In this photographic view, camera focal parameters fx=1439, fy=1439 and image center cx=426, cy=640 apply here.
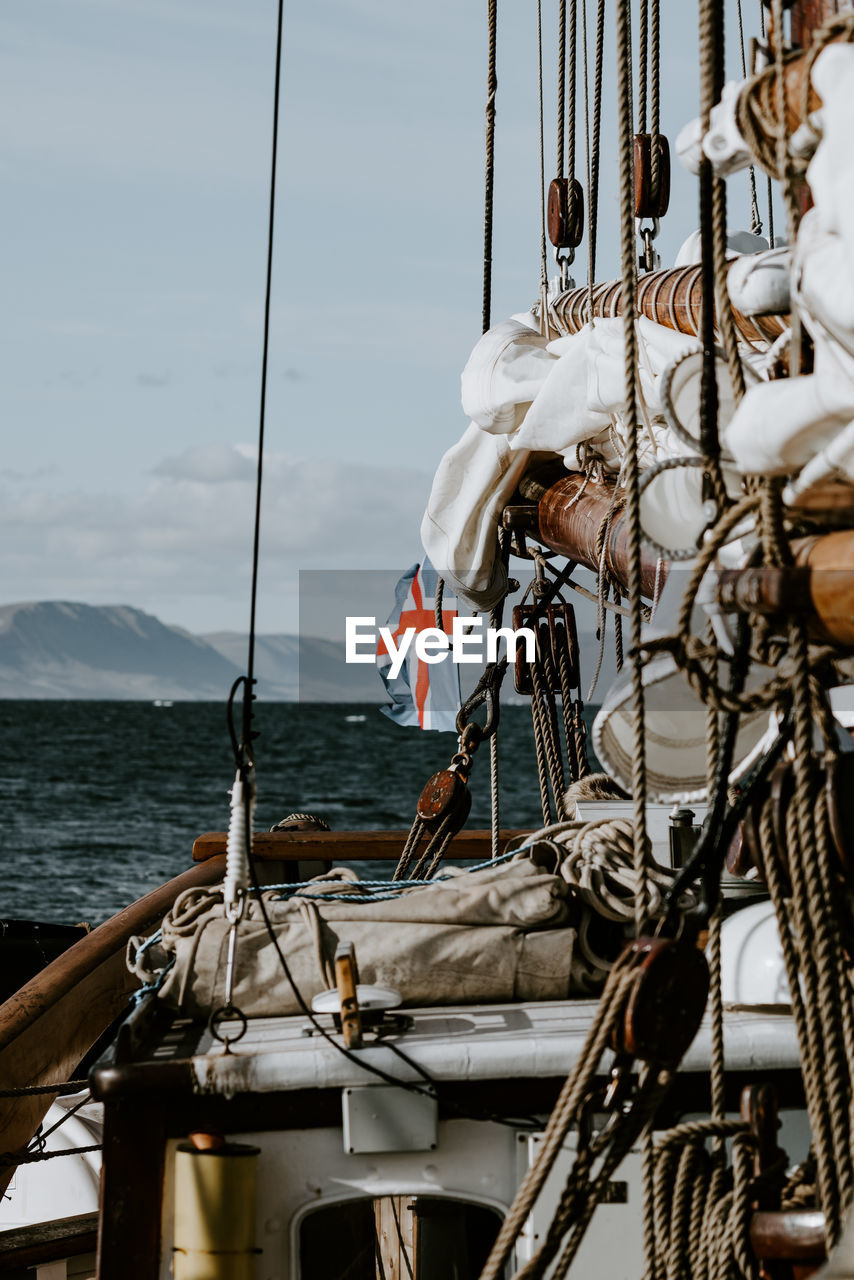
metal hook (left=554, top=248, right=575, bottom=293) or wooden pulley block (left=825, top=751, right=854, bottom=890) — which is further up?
metal hook (left=554, top=248, right=575, bottom=293)

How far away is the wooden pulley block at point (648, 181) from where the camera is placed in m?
6.15

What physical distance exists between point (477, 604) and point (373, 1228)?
2.61 m

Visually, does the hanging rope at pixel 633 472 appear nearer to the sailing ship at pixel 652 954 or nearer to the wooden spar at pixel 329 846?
the sailing ship at pixel 652 954

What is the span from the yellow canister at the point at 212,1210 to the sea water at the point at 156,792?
1737 cm

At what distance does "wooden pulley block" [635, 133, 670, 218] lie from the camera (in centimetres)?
615

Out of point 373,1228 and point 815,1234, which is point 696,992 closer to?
point 815,1234

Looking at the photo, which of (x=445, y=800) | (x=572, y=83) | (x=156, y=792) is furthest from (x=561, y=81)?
(x=156, y=792)

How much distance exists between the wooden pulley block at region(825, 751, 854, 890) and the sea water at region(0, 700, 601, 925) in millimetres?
18215

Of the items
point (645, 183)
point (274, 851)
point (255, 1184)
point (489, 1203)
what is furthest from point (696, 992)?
point (645, 183)

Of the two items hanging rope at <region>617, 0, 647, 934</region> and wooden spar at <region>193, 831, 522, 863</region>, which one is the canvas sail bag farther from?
wooden spar at <region>193, 831, 522, 863</region>

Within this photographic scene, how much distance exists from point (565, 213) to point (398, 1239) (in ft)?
14.9

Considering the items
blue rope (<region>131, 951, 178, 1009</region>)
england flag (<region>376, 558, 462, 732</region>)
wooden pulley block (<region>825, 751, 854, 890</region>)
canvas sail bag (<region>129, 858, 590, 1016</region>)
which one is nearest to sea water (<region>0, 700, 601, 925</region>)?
england flag (<region>376, 558, 462, 732</region>)

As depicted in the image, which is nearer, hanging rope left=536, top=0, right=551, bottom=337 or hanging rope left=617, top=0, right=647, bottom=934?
hanging rope left=617, top=0, right=647, bottom=934

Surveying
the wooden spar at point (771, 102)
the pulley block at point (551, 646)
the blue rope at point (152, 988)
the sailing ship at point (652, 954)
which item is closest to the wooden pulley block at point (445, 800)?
the pulley block at point (551, 646)
